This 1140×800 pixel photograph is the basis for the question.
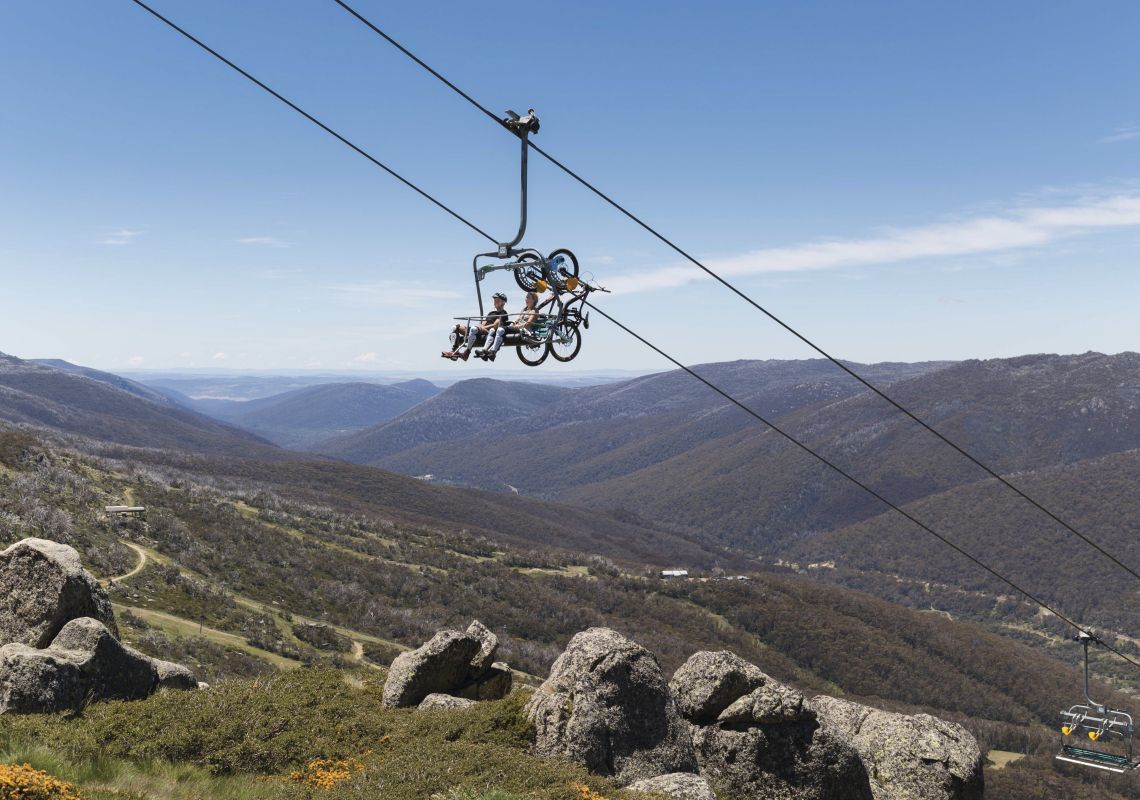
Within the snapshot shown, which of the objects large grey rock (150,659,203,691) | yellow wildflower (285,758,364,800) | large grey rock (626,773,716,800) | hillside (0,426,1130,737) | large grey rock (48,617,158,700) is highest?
large grey rock (48,617,158,700)

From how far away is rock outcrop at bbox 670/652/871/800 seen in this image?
1908 cm

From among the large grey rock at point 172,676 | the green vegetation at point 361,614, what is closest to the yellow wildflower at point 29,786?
the green vegetation at point 361,614

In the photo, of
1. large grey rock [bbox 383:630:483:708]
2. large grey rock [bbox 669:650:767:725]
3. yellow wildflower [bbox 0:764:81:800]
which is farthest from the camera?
large grey rock [bbox 383:630:483:708]

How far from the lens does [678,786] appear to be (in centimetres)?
1652

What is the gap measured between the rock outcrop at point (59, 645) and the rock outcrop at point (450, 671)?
6.14 metres

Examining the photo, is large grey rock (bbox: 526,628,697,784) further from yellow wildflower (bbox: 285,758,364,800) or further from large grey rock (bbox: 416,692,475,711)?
yellow wildflower (bbox: 285,758,364,800)

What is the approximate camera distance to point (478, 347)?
18.9 meters

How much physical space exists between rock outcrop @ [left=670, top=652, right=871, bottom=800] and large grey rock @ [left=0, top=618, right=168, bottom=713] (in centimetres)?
1455

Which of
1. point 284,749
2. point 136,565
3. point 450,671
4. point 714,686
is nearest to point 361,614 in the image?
point 136,565

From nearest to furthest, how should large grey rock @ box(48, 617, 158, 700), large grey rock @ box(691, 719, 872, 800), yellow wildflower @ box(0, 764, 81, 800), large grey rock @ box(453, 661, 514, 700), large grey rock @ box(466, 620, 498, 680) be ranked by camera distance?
yellow wildflower @ box(0, 764, 81, 800) → large grey rock @ box(48, 617, 158, 700) → large grey rock @ box(691, 719, 872, 800) → large grey rock @ box(453, 661, 514, 700) → large grey rock @ box(466, 620, 498, 680)

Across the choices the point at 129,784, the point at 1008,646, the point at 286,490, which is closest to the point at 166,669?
the point at 129,784

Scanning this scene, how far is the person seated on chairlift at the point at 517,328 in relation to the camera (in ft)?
60.4

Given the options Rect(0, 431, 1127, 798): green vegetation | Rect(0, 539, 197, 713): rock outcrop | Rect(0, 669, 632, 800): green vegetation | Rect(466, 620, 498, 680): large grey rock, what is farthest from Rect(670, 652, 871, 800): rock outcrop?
Rect(0, 539, 197, 713): rock outcrop

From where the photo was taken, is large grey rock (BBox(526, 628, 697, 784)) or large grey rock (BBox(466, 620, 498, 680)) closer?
large grey rock (BBox(526, 628, 697, 784))
